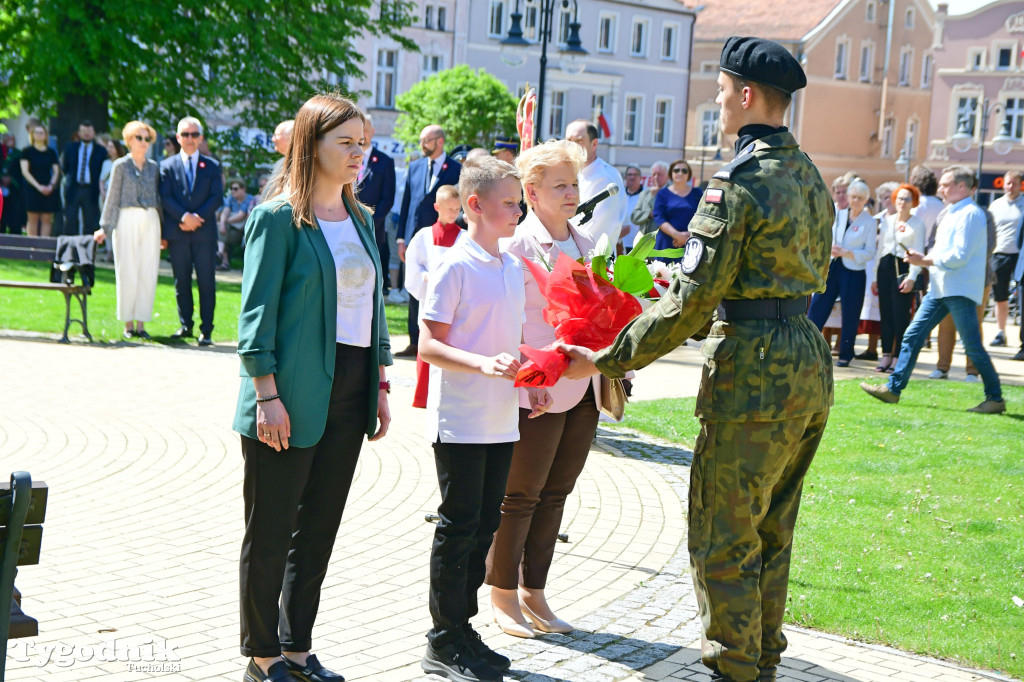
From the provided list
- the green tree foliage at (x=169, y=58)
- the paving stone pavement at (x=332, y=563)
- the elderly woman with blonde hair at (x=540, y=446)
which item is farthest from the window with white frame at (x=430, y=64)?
the elderly woman with blonde hair at (x=540, y=446)

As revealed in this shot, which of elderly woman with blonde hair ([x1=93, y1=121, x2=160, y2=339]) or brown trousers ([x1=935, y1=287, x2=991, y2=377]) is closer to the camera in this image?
elderly woman with blonde hair ([x1=93, y1=121, x2=160, y2=339])

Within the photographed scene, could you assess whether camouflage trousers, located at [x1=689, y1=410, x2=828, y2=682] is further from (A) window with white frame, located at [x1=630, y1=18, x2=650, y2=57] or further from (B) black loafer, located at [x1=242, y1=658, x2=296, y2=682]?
(A) window with white frame, located at [x1=630, y1=18, x2=650, y2=57]

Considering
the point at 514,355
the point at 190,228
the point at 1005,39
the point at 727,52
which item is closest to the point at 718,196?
the point at 727,52

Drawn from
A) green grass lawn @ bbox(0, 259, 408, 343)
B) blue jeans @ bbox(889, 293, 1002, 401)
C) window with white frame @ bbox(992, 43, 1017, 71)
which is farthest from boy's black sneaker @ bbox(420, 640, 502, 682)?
window with white frame @ bbox(992, 43, 1017, 71)

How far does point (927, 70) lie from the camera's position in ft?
245

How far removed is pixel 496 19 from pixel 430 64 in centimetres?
413

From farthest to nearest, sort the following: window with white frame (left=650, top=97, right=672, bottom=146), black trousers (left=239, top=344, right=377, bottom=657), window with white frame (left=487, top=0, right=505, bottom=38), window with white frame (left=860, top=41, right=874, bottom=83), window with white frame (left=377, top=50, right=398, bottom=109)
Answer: window with white frame (left=860, top=41, right=874, bottom=83)
window with white frame (left=650, top=97, right=672, bottom=146)
window with white frame (left=487, top=0, right=505, bottom=38)
window with white frame (left=377, top=50, right=398, bottom=109)
black trousers (left=239, top=344, right=377, bottom=657)

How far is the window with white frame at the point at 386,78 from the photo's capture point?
52.4m

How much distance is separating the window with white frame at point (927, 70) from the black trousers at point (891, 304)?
214ft

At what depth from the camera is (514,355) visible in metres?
4.86

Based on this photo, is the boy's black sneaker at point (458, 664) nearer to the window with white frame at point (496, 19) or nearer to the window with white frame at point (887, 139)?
the window with white frame at point (496, 19)

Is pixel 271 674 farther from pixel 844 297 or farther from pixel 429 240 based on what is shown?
pixel 844 297

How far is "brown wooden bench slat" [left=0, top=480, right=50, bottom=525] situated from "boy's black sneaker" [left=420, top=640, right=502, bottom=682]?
1.86m

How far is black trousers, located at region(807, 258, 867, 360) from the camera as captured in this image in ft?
47.2
